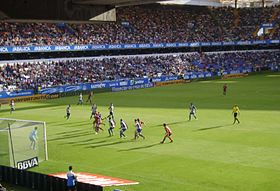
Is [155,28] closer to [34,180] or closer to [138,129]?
[138,129]

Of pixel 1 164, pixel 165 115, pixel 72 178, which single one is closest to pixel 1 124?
pixel 1 164

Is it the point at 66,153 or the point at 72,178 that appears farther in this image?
the point at 66,153

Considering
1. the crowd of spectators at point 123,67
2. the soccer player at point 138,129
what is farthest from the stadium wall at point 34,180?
the crowd of spectators at point 123,67

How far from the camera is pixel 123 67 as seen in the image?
7288 cm

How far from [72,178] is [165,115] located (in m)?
22.3

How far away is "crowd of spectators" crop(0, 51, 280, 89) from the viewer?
59281mm

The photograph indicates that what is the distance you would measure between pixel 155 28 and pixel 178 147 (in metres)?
60.3

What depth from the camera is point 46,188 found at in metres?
17.8

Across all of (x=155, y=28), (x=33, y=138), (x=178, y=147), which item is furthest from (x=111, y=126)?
(x=155, y=28)

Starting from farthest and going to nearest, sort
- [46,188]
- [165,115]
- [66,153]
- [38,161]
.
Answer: [165,115] → [66,153] → [38,161] → [46,188]

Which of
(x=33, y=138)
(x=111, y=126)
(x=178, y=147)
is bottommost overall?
(x=178, y=147)

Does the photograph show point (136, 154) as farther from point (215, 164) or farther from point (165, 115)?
point (165, 115)

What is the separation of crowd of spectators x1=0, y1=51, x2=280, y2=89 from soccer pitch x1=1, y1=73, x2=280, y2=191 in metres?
13.1

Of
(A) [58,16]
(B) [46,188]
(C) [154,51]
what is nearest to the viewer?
(A) [58,16]
